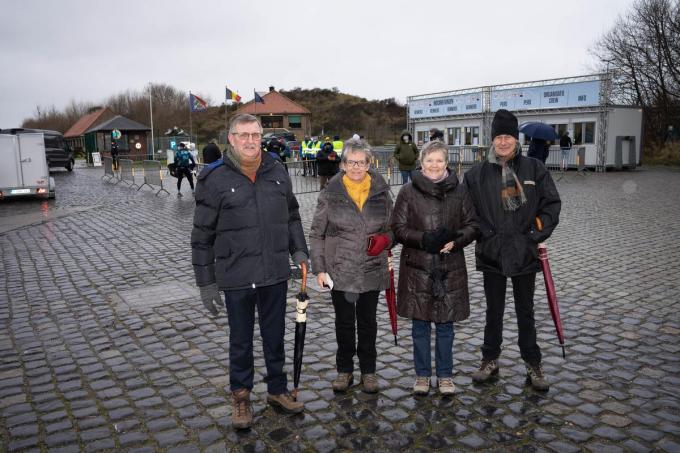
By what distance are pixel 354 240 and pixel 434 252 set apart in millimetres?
589

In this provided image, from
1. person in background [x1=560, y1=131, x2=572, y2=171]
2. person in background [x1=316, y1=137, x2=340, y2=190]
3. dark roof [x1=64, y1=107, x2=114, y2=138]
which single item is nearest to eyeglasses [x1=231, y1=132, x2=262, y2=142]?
person in background [x1=316, y1=137, x2=340, y2=190]

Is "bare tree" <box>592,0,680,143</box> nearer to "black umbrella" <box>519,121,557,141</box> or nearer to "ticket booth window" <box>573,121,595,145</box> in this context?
"ticket booth window" <box>573,121,595,145</box>

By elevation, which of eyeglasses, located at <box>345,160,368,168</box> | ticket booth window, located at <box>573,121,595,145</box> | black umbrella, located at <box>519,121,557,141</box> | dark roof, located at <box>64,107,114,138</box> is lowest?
eyeglasses, located at <box>345,160,368,168</box>

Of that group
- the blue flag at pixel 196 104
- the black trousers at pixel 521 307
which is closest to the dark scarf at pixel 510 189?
the black trousers at pixel 521 307

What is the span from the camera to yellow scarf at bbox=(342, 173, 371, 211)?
4211mm

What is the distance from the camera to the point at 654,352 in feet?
16.7

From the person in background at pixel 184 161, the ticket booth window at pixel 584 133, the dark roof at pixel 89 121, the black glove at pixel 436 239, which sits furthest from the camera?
the dark roof at pixel 89 121

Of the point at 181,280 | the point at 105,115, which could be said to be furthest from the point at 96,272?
the point at 105,115

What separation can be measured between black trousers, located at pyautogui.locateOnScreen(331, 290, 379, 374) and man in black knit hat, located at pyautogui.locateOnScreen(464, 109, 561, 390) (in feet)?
3.10

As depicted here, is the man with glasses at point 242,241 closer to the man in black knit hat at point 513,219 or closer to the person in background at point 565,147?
the man in black knit hat at point 513,219

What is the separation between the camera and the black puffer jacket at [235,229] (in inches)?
149

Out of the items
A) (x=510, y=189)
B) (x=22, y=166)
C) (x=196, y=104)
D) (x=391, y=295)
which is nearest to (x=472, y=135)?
(x=196, y=104)

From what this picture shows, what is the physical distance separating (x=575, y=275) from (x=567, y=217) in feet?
20.0

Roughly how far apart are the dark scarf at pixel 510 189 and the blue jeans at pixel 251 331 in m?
1.79
